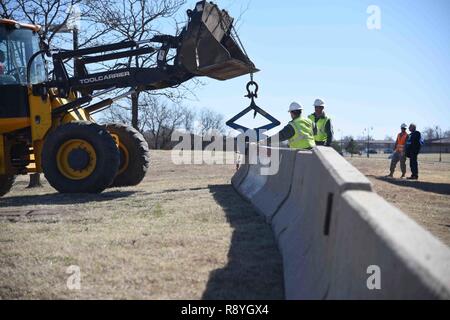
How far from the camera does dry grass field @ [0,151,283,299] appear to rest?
3.96 m

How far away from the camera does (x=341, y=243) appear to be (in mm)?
2779

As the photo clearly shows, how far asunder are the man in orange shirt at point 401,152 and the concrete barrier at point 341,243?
12.6 m

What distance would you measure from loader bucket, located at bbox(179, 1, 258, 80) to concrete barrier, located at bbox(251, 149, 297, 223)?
3.26 m

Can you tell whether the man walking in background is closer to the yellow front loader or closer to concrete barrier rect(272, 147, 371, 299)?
the yellow front loader

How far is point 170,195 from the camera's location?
9500 mm

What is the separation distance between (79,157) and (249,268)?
6022mm

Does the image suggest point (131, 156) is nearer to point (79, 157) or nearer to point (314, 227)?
point (79, 157)

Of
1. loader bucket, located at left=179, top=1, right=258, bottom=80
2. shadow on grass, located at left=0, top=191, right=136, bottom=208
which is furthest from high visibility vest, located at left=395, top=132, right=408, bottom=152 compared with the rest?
shadow on grass, located at left=0, top=191, right=136, bottom=208

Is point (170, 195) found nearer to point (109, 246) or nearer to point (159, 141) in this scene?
point (109, 246)

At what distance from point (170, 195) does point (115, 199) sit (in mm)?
1044

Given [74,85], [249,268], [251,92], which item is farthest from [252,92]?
[249,268]

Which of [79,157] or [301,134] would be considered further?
[79,157]

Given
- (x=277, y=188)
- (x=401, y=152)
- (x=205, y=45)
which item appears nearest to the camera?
(x=277, y=188)
